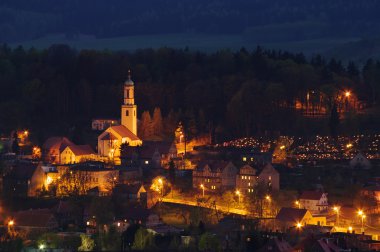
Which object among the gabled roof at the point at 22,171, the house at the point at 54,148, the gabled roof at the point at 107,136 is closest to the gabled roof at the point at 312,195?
the gabled roof at the point at 22,171

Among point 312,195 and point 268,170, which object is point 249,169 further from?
point 312,195

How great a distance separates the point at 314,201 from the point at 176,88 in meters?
26.4

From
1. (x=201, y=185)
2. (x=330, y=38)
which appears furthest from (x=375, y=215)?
(x=330, y=38)

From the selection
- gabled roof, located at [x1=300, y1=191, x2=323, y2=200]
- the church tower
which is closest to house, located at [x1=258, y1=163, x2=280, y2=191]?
gabled roof, located at [x1=300, y1=191, x2=323, y2=200]

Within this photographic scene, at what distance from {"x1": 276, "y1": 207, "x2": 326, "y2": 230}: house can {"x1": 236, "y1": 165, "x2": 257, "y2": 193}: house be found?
627 centimetres

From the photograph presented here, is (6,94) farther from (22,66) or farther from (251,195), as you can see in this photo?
(251,195)

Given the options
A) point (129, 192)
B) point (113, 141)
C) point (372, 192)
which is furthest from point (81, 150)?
point (372, 192)

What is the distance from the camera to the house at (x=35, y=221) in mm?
71438

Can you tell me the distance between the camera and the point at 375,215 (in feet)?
237

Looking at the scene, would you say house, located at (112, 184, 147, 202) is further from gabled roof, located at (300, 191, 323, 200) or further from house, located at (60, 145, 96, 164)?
house, located at (60, 145, 96, 164)

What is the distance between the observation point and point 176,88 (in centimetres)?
9819

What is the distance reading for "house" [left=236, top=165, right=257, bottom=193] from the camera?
255 ft

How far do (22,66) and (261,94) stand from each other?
2121cm

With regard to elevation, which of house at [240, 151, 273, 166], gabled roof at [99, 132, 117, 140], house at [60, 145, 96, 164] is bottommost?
house at [240, 151, 273, 166]
